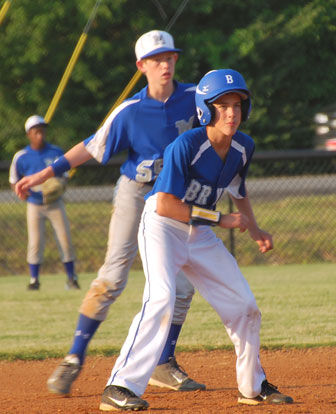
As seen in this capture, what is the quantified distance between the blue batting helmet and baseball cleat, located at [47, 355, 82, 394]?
1720mm

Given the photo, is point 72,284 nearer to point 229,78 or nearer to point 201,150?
point 201,150

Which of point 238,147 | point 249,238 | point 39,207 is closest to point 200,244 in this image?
point 238,147

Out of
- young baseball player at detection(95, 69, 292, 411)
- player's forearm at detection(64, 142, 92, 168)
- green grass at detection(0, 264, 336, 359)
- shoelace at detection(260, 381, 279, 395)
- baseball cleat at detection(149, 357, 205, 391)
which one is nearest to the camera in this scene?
young baseball player at detection(95, 69, 292, 411)

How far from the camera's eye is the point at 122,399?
162 inches

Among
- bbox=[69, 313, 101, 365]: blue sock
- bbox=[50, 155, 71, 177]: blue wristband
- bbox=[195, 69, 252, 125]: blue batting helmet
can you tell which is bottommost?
bbox=[69, 313, 101, 365]: blue sock

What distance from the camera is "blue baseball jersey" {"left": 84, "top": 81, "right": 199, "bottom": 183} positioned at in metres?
4.99

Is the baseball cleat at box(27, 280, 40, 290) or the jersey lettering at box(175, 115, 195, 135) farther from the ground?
the jersey lettering at box(175, 115, 195, 135)

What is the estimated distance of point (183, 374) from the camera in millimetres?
5066

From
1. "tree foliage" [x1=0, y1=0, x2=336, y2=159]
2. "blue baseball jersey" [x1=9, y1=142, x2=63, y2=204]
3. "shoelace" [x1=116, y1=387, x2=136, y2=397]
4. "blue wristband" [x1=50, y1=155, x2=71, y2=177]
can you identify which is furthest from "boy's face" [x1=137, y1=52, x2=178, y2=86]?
"tree foliage" [x1=0, y1=0, x2=336, y2=159]

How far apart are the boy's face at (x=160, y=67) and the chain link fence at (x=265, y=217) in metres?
7.46

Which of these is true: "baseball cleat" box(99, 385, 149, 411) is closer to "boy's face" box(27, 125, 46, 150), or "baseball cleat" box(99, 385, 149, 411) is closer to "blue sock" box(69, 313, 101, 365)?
"blue sock" box(69, 313, 101, 365)

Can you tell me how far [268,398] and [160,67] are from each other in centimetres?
220

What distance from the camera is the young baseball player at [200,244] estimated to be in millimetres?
4102

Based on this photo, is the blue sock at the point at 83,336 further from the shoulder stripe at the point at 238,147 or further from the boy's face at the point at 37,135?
the boy's face at the point at 37,135
